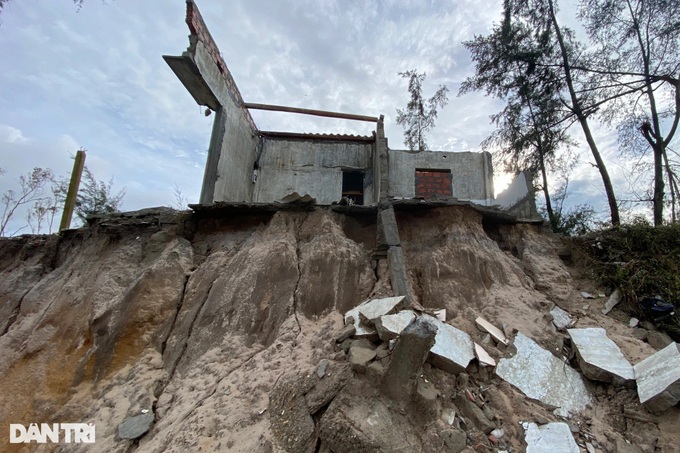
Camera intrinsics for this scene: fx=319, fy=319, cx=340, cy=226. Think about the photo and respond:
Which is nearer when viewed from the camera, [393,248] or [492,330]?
[492,330]

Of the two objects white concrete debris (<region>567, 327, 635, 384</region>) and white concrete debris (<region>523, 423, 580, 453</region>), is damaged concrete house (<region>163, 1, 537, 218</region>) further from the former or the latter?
white concrete debris (<region>523, 423, 580, 453</region>)

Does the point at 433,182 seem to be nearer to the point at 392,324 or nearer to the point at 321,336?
the point at 321,336

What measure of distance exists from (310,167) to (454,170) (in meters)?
4.37

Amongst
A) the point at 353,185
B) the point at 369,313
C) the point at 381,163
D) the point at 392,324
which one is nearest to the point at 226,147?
the point at 381,163

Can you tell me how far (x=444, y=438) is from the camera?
254 cm

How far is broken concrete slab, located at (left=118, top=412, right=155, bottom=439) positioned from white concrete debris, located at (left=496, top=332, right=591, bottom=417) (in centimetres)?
355

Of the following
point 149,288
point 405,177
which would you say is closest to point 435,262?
point 149,288

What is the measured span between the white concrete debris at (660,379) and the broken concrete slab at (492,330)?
109 centimetres

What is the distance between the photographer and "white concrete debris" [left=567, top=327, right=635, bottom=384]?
9.88 ft

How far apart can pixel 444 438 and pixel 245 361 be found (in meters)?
2.23

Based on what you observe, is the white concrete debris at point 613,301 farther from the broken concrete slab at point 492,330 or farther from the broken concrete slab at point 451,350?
the broken concrete slab at point 451,350

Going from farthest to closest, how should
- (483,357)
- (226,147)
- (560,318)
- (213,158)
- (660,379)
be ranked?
(226,147), (213,158), (560,318), (483,357), (660,379)

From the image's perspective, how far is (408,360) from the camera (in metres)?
2.70

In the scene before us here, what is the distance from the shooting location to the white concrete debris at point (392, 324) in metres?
3.04
